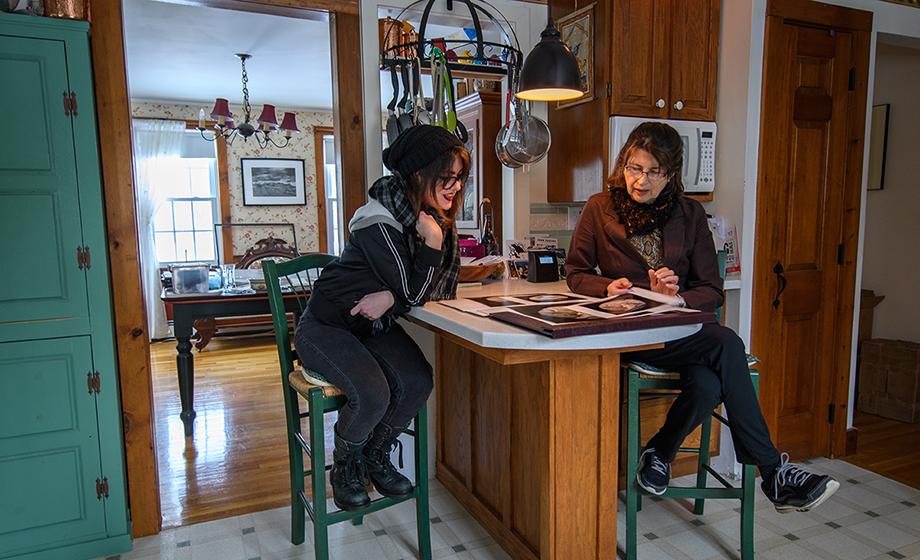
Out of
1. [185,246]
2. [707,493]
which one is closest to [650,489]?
[707,493]

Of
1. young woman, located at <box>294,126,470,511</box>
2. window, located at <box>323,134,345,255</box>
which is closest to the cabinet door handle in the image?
young woman, located at <box>294,126,470,511</box>

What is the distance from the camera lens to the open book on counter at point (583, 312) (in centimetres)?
142

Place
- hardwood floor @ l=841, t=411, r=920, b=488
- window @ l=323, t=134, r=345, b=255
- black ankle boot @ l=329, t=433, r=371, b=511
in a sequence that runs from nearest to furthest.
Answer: black ankle boot @ l=329, t=433, r=371, b=511 → hardwood floor @ l=841, t=411, r=920, b=488 → window @ l=323, t=134, r=345, b=255

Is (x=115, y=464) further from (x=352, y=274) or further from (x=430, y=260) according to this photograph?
(x=430, y=260)

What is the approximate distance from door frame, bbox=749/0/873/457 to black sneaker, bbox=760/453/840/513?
89cm

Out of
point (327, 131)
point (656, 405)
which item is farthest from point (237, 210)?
point (656, 405)

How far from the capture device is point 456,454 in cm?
253

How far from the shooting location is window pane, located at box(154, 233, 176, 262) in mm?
6715

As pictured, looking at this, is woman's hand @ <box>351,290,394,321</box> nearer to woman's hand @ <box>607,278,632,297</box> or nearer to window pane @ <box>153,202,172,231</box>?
woman's hand @ <box>607,278,632,297</box>

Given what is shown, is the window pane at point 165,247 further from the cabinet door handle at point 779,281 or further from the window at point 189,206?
the cabinet door handle at point 779,281

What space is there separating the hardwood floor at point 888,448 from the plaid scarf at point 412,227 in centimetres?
227

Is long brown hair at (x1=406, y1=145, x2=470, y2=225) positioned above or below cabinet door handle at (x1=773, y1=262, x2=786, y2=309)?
above

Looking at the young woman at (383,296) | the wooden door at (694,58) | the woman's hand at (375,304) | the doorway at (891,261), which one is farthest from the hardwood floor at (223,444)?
the doorway at (891,261)

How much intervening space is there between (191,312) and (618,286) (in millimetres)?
2666
